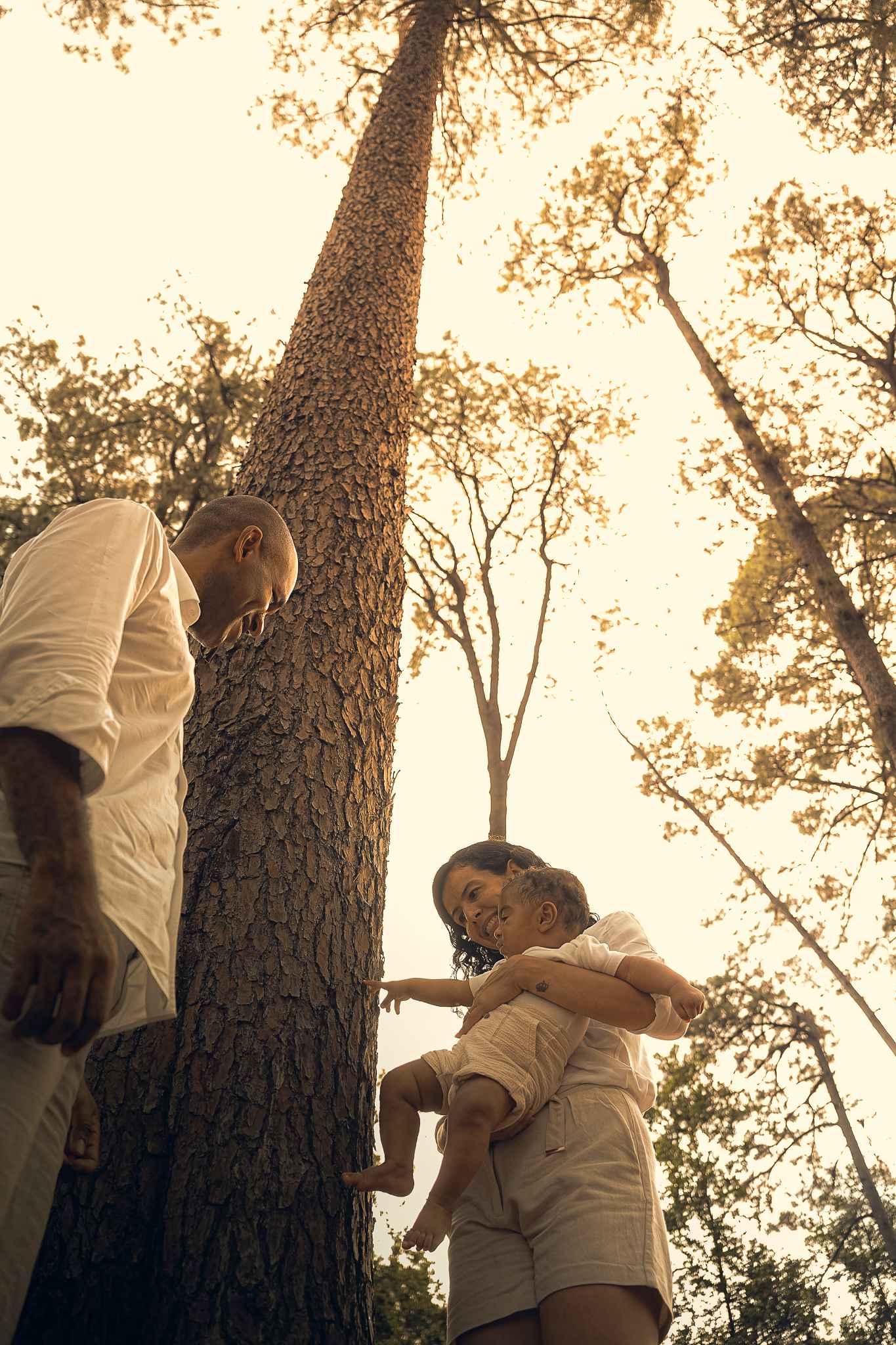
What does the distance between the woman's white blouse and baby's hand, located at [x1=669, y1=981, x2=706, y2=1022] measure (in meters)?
0.03

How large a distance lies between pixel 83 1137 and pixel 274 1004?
1.50 feet

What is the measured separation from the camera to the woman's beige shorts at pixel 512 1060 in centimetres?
170

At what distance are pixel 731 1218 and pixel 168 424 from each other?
538 inches

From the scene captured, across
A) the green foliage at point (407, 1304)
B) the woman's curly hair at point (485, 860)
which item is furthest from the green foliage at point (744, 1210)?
the woman's curly hair at point (485, 860)

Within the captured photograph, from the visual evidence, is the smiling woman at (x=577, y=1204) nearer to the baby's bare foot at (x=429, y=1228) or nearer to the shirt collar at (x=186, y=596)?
the baby's bare foot at (x=429, y=1228)

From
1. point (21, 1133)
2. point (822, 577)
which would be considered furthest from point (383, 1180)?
point (822, 577)

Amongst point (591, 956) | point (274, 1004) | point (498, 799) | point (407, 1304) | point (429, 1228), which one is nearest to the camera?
point (429, 1228)

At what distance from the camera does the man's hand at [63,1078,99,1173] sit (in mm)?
1415

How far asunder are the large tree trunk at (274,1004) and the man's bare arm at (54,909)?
0.74 meters

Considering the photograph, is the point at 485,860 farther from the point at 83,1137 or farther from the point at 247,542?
the point at 83,1137

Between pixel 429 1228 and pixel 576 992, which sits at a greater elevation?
pixel 576 992

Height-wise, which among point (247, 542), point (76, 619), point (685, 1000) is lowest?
point (685, 1000)

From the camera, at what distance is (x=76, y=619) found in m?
1.21

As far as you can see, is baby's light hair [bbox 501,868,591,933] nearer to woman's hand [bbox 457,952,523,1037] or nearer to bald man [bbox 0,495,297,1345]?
woman's hand [bbox 457,952,523,1037]
